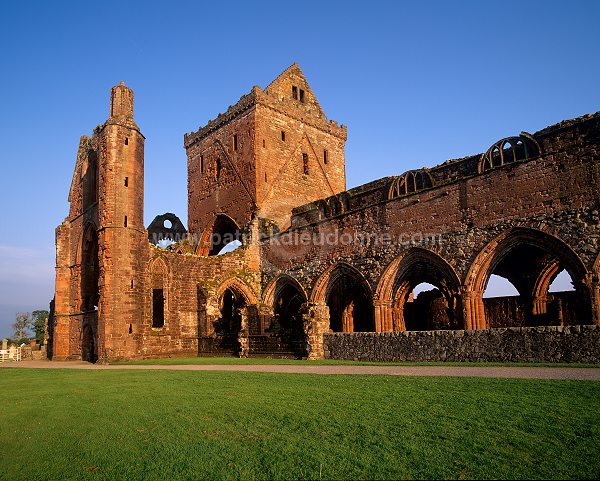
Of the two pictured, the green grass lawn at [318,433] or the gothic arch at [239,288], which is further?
the gothic arch at [239,288]

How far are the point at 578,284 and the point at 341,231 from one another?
32.3 ft

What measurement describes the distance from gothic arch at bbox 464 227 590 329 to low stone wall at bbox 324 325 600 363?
503 cm

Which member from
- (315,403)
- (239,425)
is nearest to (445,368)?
(315,403)

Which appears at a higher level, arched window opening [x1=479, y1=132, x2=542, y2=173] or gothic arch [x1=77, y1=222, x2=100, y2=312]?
arched window opening [x1=479, y1=132, x2=542, y2=173]

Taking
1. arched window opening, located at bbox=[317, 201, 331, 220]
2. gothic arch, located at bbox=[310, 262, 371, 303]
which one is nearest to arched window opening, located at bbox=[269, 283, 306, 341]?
gothic arch, located at bbox=[310, 262, 371, 303]

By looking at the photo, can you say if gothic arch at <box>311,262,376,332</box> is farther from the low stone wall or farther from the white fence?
the white fence

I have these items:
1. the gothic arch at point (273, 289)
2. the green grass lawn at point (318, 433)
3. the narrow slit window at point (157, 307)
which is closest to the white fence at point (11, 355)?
the narrow slit window at point (157, 307)

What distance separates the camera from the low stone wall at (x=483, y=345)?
384 inches

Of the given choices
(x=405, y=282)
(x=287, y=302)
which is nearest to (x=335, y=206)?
(x=405, y=282)

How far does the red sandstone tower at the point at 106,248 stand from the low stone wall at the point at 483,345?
9.75 metres

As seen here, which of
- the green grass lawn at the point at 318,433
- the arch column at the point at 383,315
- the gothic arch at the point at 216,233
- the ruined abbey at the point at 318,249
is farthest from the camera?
the gothic arch at the point at 216,233

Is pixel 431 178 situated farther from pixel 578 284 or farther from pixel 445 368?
pixel 445 368

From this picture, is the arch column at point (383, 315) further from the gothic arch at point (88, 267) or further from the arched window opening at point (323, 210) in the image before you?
the gothic arch at point (88, 267)

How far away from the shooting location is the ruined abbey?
1455 centimetres
